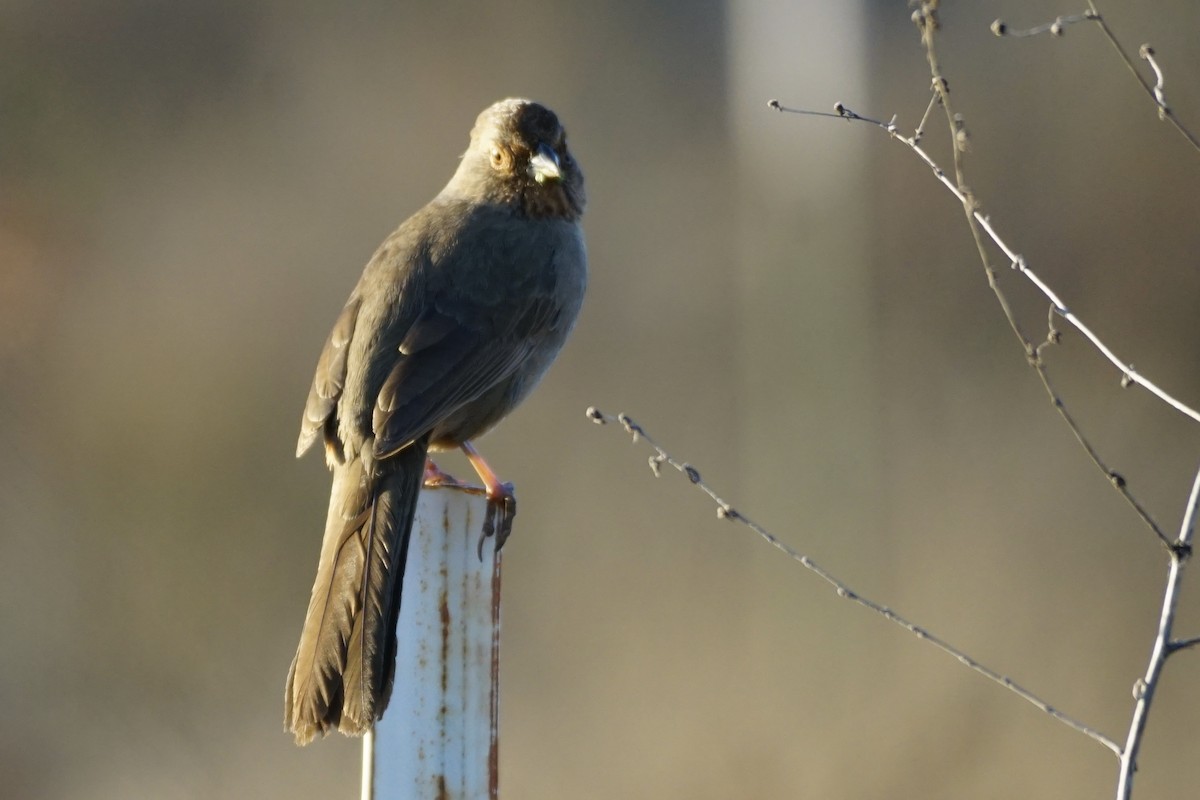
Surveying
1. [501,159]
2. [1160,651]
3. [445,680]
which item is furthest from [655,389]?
[1160,651]

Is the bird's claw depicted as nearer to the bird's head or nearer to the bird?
the bird

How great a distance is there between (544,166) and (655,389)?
479 centimetres

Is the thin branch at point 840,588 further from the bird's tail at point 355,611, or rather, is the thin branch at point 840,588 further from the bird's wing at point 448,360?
the bird's wing at point 448,360

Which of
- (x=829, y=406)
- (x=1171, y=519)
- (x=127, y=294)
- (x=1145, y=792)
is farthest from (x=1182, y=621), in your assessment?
(x=127, y=294)

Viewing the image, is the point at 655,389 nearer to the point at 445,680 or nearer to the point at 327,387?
the point at 327,387

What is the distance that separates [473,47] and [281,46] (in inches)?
56.6

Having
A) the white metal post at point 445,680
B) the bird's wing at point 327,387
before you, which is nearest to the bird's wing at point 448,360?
the bird's wing at point 327,387

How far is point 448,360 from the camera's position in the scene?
15.3 ft

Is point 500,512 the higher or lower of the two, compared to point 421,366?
lower

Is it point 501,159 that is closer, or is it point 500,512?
point 500,512

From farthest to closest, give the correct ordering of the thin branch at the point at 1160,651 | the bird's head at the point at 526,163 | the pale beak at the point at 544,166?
the bird's head at the point at 526,163 < the pale beak at the point at 544,166 < the thin branch at the point at 1160,651

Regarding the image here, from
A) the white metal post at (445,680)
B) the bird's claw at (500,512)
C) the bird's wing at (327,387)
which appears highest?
the bird's wing at (327,387)

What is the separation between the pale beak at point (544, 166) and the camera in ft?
17.6

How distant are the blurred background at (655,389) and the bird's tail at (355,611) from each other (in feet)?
14.6
